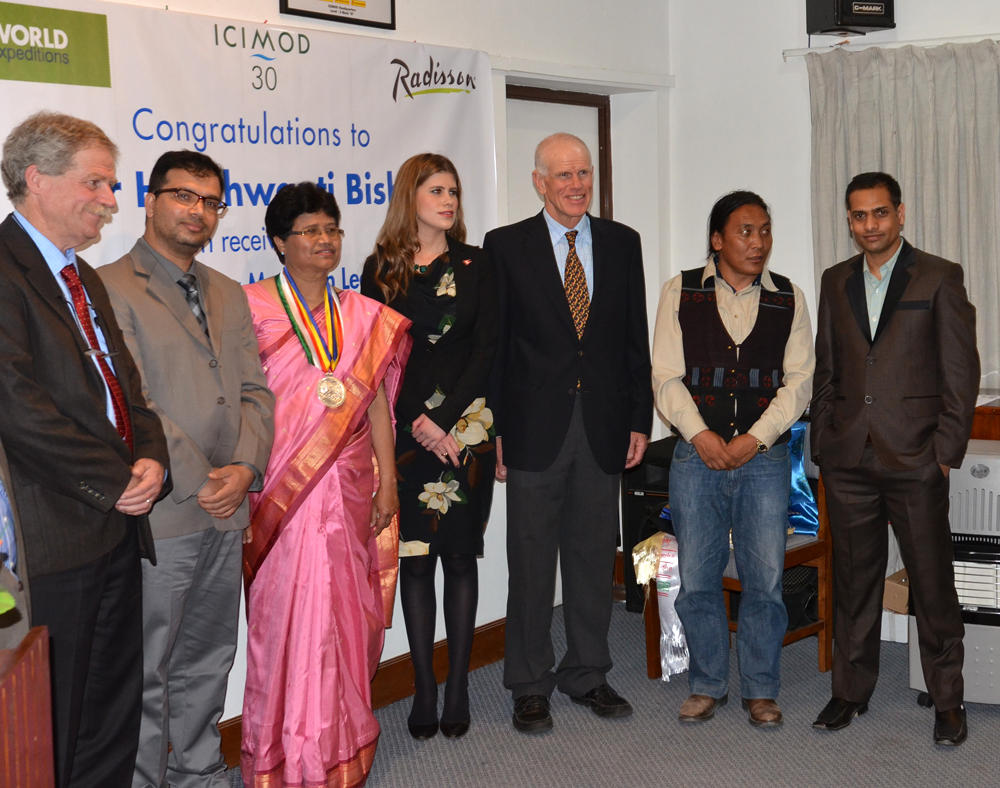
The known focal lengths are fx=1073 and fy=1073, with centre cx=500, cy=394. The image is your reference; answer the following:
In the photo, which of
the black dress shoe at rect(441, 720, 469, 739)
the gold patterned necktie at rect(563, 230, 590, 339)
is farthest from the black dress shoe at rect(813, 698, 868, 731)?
the gold patterned necktie at rect(563, 230, 590, 339)

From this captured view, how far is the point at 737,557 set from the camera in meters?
3.33

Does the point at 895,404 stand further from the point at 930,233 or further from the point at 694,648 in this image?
the point at 930,233

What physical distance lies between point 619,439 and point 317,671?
1.14 meters

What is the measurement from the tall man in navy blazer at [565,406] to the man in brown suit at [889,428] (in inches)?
23.4

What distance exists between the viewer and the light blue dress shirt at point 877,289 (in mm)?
3158

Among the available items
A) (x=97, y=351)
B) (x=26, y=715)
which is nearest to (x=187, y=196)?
(x=97, y=351)

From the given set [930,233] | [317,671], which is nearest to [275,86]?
[317,671]

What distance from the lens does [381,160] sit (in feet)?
11.6

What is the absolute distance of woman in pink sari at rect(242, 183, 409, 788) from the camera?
2.82m

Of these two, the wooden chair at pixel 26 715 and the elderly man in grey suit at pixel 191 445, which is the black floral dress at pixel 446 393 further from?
the wooden chair at pixel 26 715

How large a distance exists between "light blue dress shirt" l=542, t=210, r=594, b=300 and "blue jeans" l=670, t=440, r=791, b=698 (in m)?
0.61

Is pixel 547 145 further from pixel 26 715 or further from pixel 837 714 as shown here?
pixel 26 715

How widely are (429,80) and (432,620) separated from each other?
5.95 ft

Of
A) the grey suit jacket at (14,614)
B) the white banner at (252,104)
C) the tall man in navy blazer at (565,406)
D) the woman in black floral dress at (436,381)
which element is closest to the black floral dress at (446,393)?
the woman in black floral dress at (436,381)
